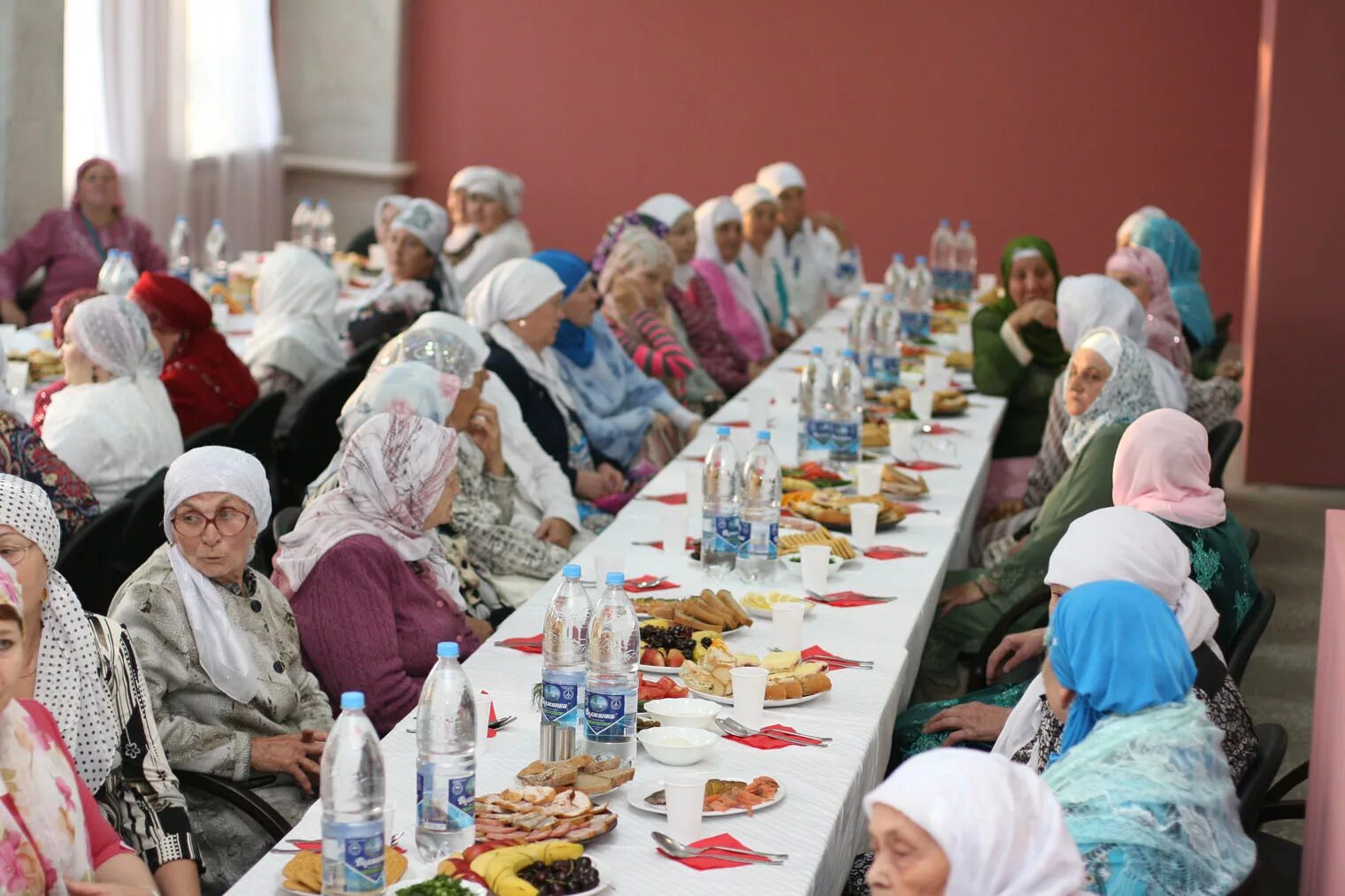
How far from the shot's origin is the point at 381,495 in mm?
3279

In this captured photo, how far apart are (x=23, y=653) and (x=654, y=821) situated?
89 centimetres

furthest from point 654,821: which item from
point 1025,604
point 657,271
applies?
point 657,271

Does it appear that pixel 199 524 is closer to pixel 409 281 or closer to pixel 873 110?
pixel 409 281

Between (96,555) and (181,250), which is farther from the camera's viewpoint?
(181,250)

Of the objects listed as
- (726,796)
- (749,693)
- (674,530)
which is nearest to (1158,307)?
(674,530)

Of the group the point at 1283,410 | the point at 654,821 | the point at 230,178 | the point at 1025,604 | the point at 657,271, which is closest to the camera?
the point at 654,821

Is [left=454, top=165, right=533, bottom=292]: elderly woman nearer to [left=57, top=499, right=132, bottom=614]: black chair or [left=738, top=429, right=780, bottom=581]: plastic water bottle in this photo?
[left=57, top=499, right=132, bottom=614]: black chair

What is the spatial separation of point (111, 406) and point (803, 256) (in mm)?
5204

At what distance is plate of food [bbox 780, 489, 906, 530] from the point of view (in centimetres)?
403

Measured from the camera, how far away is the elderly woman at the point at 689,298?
7113mm

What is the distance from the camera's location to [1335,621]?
2.88 m

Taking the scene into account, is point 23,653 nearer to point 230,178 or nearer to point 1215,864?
point 1215,864

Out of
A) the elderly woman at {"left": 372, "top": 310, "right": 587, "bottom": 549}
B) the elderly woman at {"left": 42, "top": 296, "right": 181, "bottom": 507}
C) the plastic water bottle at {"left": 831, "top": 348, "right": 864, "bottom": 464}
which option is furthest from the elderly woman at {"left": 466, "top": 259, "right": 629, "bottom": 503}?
the elderly woman at {"left": 42, "top": 296, "right": 181, "bottom": 507}

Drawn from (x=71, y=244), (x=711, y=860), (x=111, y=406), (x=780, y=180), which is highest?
(x=780, y=180)
